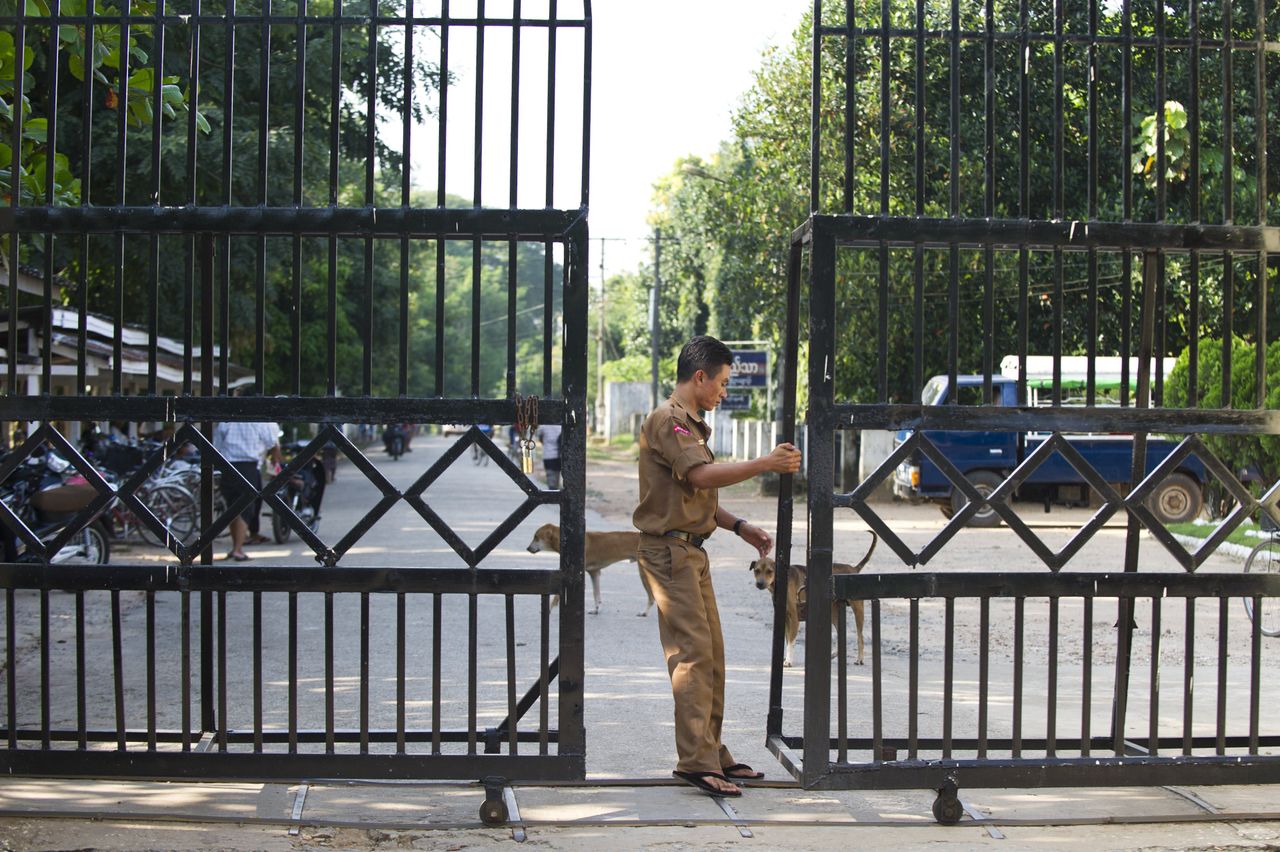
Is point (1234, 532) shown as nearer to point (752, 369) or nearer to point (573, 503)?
point (573, 503)

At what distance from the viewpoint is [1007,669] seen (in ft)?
33.9

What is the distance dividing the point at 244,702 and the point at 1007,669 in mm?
5508

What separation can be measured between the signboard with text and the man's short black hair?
1195 inches

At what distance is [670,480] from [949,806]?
1829 mm

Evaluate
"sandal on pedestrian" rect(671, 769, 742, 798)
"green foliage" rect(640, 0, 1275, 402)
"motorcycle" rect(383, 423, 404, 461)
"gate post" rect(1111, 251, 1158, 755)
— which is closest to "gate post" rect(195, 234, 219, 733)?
"sandal on pedestrian" rect(671, 769, 742, 798)

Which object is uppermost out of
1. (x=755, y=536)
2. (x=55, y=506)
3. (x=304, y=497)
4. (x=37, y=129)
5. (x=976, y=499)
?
(x=37, y=129)

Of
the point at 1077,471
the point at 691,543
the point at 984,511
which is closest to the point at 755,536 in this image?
the point at 691,543

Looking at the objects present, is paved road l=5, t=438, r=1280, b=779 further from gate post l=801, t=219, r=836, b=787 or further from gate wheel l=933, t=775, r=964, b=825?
gate wheel l=933, t=775, r=964, b=825

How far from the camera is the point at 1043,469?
24.4 m

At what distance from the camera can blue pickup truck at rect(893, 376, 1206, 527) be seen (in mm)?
23828

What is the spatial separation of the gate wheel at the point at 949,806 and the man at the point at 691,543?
2.80 feet

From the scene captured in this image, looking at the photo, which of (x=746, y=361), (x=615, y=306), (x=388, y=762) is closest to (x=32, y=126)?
(x=388, y=762)

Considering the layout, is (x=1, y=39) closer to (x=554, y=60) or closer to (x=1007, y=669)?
(x=554, y=60)

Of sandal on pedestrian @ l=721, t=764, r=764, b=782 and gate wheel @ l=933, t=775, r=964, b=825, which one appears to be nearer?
gate wheel @ l=933, t=775, r=964, b=825
